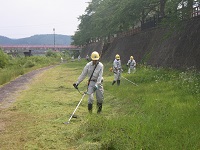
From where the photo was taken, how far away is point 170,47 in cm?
2195

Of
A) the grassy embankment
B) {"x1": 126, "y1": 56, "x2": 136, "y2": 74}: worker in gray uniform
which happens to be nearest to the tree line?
{"x1": 126, "y1": 56, "x2": 136, "y2": 74}: worker in gray uniform

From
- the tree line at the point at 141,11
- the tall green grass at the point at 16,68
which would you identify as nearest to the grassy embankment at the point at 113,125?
the tree line at the point at 141,11

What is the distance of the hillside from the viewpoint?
58.0ft

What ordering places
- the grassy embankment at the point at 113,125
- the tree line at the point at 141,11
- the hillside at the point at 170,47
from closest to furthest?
1. the grassy embankment at the point at 113,125
2. the tree line at the point at 141,11
3. the hillside at the point at 170,47

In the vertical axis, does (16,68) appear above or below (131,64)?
below

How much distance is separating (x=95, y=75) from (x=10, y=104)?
4.57 meters

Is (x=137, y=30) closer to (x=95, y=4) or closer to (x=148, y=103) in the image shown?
(x=148, y=103)

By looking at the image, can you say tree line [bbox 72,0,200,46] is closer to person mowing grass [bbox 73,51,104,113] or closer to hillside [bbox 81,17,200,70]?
hillside [bbox 81,17,200,70]

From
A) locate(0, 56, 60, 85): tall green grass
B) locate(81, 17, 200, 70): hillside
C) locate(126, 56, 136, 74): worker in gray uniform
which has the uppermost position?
locate(81, 17, 200, 70): hillside

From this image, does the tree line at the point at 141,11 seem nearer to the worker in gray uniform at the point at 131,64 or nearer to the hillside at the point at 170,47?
the hillside at the point at 170,47

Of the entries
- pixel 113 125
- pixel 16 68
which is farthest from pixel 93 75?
pixel 16 68

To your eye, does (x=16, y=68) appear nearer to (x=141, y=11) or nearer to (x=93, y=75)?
(x=141, y=11)

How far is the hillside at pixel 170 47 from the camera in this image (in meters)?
17.7

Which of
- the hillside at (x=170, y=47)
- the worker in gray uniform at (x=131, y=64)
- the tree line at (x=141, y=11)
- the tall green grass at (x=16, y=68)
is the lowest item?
Result: the tall green grass at (x=16, y=68)
